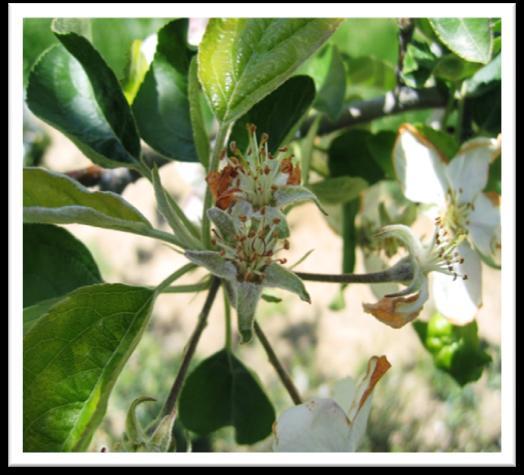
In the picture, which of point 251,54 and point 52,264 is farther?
point 52,264

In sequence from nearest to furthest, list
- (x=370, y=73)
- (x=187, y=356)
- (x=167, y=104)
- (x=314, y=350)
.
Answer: (x=187, y=356) < (x=167, y=104) < (x=370, y=73) < (x=314, y=350)

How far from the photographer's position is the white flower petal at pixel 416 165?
1005 millimetres

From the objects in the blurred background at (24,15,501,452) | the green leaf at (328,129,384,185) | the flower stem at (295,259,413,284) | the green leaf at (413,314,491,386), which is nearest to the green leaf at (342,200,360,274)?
the green leaf at (328,129,384,185)

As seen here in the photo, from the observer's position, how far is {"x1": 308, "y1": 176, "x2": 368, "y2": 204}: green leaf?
3.33ft

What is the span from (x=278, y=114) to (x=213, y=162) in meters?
0.10

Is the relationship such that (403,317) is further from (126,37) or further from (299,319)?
(299,319)

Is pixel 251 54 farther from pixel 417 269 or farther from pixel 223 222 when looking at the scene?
pixel 417 269

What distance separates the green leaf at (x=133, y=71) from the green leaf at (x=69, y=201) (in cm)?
27

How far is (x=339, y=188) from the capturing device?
3.35 feet

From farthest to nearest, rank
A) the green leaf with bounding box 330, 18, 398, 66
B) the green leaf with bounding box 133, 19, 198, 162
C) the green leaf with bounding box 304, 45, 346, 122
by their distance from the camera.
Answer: the green leaf with bounding box 330, 18, 398, 66 → the green leaf with bounding box 304, 45, 346, 122 → the green leaf with bounding box 133, 19, 198, 162

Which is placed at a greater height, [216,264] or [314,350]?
[216,264]

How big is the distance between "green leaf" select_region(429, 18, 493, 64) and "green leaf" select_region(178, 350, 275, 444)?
0.50 metres

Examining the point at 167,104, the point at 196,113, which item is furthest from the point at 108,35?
the point at 196,113

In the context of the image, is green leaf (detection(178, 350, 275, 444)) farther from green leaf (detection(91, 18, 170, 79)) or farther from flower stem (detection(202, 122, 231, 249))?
green leaf (detection(91, 18, 170, 79))
